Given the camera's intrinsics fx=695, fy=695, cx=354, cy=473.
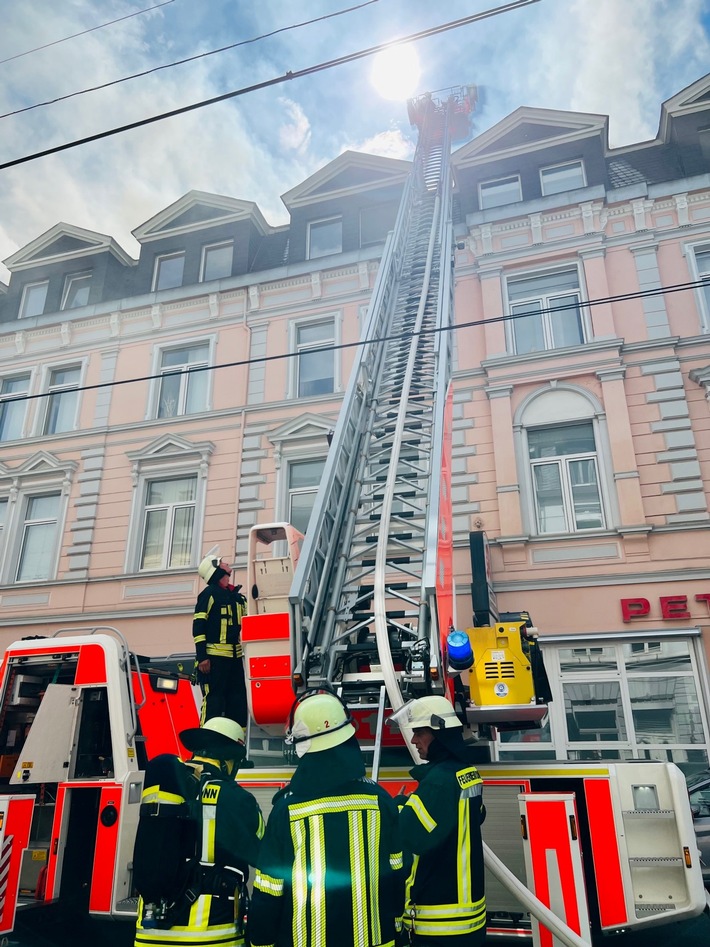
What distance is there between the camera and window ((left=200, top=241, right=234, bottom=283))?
51.0 feet

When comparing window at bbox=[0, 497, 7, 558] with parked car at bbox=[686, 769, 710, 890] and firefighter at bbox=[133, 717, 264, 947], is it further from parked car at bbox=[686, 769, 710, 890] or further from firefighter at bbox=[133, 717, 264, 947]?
parked car at bbox=[686, 769, 710, 890]

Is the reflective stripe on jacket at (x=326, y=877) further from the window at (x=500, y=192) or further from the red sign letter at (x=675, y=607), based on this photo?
the window at (x=500, y=192)

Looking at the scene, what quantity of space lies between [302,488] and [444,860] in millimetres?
9724

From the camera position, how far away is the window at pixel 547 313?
39.2 feet

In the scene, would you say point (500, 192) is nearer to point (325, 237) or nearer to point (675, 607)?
point (325, 237)

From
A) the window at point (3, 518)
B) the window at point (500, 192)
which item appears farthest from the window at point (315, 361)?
the window at point (3, 518)

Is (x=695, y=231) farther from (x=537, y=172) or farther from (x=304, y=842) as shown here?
(x=304, y=842)

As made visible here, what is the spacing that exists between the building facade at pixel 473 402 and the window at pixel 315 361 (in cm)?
6

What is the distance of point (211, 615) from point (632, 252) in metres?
10.0

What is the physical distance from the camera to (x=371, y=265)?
1361 cm

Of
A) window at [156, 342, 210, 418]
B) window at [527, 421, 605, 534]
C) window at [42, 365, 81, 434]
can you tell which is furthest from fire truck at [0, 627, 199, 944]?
window at [42, 365, 81, 434]

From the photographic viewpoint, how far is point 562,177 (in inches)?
533

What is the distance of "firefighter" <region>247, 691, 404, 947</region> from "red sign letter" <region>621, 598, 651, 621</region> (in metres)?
7.94

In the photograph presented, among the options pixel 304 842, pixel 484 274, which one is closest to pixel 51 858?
pixel 304 842
